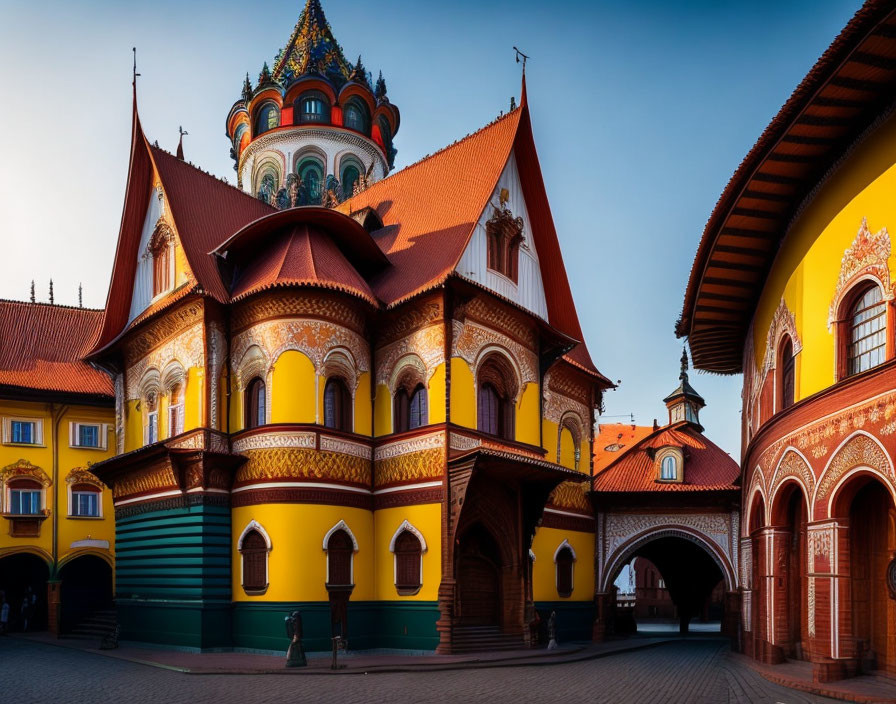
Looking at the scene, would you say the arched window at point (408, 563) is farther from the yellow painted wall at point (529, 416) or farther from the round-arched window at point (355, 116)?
the round-arched window at point (355, 116)

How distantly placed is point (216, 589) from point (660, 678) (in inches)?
400

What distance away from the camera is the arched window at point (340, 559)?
2181 centimetres

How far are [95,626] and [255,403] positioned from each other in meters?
9.41

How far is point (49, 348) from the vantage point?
31312 millimetres

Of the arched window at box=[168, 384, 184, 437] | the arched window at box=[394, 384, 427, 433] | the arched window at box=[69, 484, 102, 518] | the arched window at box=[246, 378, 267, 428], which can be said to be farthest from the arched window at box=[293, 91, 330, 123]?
the arched window at box=[394, 384, 427, 433]

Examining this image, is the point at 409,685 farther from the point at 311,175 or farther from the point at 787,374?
the point at 311,175

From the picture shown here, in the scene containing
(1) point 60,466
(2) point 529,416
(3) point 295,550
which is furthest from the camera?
(1) point 60,466

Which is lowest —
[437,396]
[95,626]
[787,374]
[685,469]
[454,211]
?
[95,626]

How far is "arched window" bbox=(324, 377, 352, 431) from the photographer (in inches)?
896

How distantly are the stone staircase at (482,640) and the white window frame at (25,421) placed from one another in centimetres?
1534

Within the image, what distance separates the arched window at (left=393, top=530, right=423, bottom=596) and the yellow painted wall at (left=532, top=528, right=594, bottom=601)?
4560 millimetres

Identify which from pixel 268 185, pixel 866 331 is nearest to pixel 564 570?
pixel 866 331

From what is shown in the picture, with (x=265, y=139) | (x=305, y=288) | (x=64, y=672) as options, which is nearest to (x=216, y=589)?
(x=64, y=672)

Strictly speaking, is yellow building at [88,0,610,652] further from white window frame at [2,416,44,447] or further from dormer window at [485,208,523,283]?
white window frame at [2,416,44,447]
